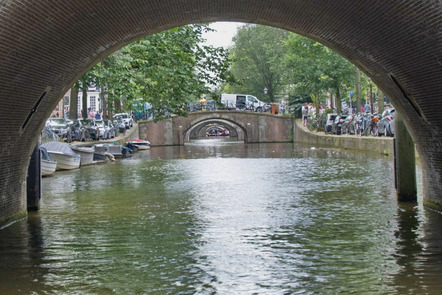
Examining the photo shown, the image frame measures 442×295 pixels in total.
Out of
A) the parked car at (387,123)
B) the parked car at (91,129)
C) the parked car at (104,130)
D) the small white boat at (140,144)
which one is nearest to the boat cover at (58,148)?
the parked car at (91,129)

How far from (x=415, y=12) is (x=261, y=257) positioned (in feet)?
10.7

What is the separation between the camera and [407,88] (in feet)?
31.8

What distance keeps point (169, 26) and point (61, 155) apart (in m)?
12.8

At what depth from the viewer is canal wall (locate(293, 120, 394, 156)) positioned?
84.3 feet

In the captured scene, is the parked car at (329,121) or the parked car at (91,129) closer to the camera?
the parked car at (91,129)

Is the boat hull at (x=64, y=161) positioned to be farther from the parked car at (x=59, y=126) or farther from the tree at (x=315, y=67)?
the tree at (x=315, y=67)

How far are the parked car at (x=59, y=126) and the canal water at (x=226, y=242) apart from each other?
1425 cm

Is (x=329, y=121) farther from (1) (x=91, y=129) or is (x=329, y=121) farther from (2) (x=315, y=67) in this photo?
(1) (x=91, y=129)

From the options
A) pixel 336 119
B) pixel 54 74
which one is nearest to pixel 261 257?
pixel 54 74

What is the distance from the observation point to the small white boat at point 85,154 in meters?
25.2

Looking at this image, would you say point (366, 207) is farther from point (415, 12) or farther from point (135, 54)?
point (135, 54)

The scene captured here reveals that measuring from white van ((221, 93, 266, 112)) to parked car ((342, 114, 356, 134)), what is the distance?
21.5m

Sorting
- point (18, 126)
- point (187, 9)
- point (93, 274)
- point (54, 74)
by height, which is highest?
point (187, 9)

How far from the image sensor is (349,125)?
3506 centimetres
